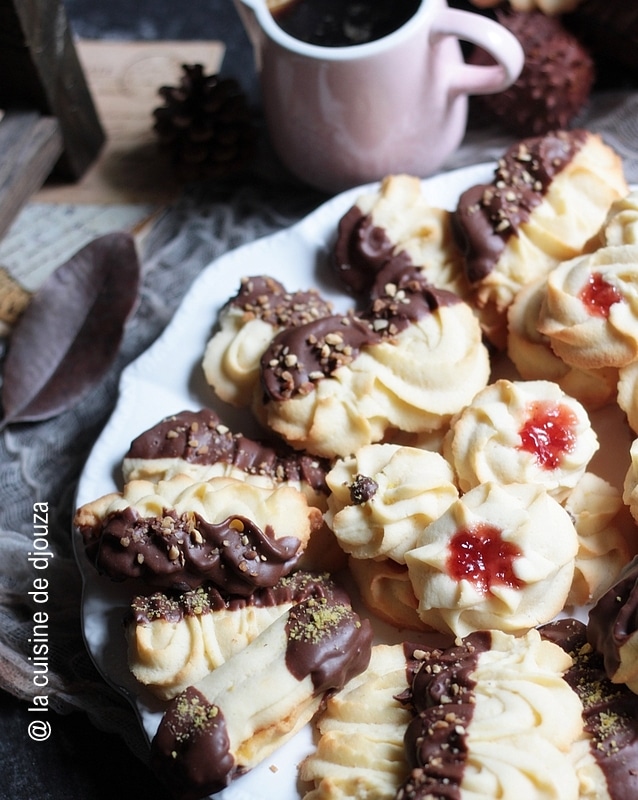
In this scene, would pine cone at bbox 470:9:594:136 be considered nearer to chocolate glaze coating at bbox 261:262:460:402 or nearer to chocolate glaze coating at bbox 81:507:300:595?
chocolate glaze coating at bbox 261:262:460:402

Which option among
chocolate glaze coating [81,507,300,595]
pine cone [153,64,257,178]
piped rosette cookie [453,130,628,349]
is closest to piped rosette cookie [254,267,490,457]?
piped rosette cookie [453,130,628,349]

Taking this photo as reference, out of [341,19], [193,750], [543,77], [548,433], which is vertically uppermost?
[341,19]

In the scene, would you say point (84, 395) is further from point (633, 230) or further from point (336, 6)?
point (633, 230)

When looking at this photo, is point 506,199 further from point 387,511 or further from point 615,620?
point 615,620

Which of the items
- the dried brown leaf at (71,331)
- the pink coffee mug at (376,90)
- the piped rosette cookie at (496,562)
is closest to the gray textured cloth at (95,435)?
the dried brown leaf at (71,331)

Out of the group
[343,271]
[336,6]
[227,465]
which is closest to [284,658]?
[227,465]

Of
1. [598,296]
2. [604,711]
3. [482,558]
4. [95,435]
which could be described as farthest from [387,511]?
[95,435]

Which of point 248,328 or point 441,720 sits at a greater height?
point 248,328
